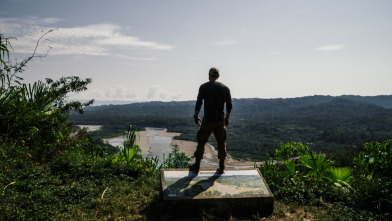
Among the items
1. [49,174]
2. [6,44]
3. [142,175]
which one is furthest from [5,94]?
[142,175]

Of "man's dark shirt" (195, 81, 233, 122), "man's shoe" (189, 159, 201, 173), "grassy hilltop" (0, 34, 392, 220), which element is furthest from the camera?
"man's shoe" (189, 159, 201, 173)

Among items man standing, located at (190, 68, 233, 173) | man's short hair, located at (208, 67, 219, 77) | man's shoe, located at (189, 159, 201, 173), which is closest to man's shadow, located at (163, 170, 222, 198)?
man's shoe, located at (189, 159, 201, 173)

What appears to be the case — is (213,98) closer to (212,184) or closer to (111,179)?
(212,184)

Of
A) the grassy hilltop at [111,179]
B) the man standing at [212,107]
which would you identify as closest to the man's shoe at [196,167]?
the man standing at [212,107]

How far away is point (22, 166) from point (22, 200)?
164 centimetres

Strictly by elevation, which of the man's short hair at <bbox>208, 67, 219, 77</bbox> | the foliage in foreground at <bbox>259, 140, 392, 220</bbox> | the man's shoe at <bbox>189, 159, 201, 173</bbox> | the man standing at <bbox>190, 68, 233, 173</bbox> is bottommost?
the foliage in foreground at <bbox>259, 140, 392, 220</bbox>

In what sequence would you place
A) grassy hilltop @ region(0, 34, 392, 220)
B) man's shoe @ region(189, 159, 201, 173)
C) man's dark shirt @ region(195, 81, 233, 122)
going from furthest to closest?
1. man's shoe @ region(189, 159, 201, 173)
2. man's dark shirt @ region(195, 81, 233, 122)
3. grassy hilltop @ region(0, 34, 392, 220)

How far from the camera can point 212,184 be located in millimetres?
4395

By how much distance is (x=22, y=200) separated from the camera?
3.73m

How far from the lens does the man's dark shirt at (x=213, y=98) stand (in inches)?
188

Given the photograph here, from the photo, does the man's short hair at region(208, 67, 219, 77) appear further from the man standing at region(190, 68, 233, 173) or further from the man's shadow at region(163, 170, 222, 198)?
the man's shadow at region(163, 170, 222, 198)

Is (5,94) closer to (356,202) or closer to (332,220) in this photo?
(332,220)

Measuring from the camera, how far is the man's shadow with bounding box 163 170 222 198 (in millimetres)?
4000

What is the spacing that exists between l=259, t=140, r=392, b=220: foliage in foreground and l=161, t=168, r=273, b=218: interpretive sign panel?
0.76 m
